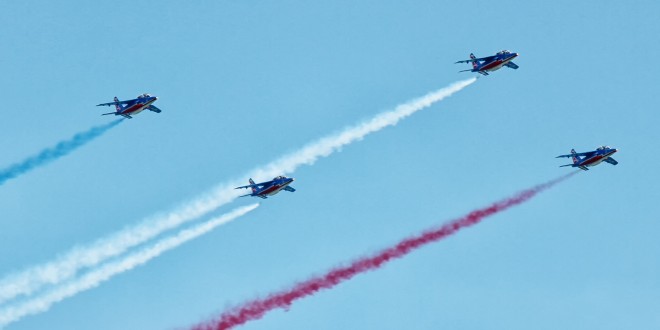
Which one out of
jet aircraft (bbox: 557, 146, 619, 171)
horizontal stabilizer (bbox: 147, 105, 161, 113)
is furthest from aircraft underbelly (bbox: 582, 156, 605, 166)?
horizontal stabilizer (bbox: 147, 105, 161, 113)

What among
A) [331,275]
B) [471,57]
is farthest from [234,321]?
[471,57]

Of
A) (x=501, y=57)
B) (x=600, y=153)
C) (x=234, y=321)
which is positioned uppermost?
(x=501, y=57)

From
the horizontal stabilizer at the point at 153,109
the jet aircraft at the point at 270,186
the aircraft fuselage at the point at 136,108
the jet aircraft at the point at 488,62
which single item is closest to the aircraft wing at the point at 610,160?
the jet aircraft at the point at 488,62

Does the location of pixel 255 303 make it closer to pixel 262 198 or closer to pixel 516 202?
pixel 262 198

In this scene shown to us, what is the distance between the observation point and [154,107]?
11300cm

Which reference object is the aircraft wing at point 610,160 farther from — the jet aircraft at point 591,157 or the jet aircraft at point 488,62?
the jet aircraft at point 488,62

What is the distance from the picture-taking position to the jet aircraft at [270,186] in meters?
106

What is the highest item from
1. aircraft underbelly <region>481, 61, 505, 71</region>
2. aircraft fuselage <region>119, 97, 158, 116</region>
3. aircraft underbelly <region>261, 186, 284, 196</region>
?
aircraft fuselage <region>119, 97, 158, 116</region>

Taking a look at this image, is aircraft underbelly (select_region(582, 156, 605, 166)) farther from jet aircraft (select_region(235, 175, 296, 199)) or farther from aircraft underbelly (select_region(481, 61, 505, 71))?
jet aircraft (select_region(235, 175, 296, 199))

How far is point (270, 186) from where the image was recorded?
106 m

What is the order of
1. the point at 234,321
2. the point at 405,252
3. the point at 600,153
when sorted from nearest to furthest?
the point at 234,321 < the point at 405,252 < the point at 600,153

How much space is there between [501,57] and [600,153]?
13370mm

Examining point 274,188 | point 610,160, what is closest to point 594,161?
point 610,160

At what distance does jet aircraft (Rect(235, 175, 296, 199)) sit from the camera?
10606 centimetres
